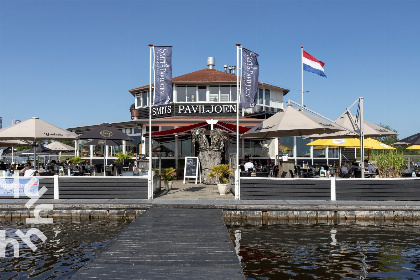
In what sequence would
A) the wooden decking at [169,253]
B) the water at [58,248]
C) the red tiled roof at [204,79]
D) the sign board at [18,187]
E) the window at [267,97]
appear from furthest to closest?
1. the window at [267,97]
2. the red tiled roof at [204,79]
3. the sign board at [18,187]
4. the water at [58,248]
5. the wooden decking at [169,253]

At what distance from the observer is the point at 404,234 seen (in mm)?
10273

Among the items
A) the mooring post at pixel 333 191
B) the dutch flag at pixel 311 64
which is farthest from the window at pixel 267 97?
the mooring post at pixel 333 191

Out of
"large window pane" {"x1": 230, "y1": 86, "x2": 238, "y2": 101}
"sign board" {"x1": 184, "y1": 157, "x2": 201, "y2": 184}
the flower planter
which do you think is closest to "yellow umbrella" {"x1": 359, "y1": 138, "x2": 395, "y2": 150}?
"sign board" {"x1": 184, "y1": 157, "x2": 201, "y2": 184}

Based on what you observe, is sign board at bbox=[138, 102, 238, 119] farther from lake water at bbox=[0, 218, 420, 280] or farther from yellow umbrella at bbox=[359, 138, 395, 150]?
lake water at bbox=[0, 218, 420, 280]

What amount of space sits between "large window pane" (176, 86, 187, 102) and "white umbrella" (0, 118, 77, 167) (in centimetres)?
1300

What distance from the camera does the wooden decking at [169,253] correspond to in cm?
568

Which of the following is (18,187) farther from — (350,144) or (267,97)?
(267,97)

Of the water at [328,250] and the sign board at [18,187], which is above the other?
the sign board at [18,187]

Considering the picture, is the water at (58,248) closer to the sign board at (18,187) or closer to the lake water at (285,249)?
the lake water at (285,249)

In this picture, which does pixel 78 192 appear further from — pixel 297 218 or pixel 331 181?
pixel 331 181

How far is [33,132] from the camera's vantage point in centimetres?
1486

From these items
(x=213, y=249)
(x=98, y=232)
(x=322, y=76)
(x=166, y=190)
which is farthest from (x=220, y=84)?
(x=213, y=249)

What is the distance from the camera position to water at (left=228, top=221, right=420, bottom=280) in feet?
23.8

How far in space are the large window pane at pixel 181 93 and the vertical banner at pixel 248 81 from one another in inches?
553
